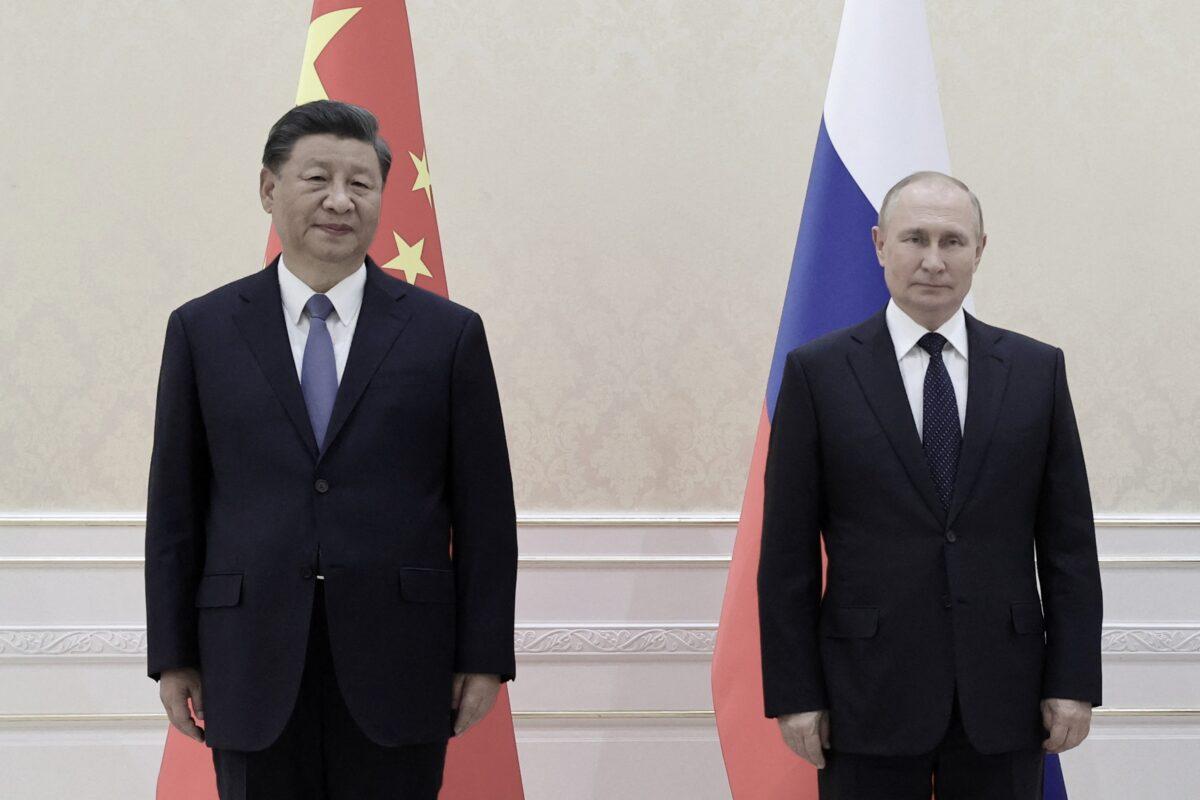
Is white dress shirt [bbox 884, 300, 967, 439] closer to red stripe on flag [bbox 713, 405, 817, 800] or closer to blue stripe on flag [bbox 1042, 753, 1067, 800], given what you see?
red stripe on flag [bbox 713, 405, 817, 800]

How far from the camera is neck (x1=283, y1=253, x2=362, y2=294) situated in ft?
6.30

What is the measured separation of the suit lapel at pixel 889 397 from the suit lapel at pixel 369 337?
752 millimetres

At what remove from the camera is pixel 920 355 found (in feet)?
6.59

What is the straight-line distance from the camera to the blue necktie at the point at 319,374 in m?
1.84

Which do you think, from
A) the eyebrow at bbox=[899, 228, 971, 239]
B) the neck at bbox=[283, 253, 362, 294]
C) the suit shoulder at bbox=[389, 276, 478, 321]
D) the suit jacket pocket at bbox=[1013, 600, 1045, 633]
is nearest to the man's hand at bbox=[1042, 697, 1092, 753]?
the suit jacket pocket at bbox=[1013, 600, 1045, 633]

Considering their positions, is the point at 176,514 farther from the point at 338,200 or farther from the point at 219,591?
the point at 338,200

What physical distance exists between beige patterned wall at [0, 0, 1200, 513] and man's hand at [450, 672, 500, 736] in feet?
4.87

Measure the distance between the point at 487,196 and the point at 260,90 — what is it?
2.27ft

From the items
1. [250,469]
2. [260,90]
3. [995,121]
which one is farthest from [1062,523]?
[260,90]

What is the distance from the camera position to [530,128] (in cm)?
337

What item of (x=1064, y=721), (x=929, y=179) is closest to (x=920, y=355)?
(x=929, y=179)

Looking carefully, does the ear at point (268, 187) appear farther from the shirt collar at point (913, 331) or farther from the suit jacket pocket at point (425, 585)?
the shirt collar at point (913, 331)

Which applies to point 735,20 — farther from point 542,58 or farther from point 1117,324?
point 1117,324

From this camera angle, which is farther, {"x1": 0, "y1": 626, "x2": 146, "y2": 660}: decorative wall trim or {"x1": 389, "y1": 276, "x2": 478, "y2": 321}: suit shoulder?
{"x1": 0, "y1": 626, "x2": 146, "y2": 660}: decorative wall trim
